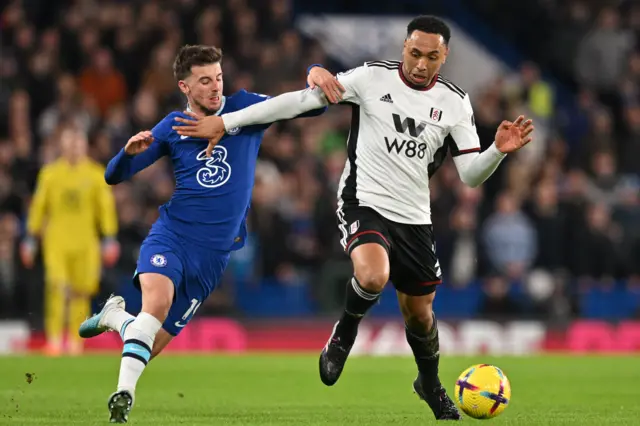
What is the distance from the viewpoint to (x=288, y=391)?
1068cm

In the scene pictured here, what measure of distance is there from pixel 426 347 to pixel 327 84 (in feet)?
5.78

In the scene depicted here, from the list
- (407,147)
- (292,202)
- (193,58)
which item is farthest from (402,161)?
(292,202)

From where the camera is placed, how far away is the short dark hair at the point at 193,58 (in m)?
8.12

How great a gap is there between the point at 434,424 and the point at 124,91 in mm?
11405

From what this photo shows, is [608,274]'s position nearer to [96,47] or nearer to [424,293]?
[96,47]

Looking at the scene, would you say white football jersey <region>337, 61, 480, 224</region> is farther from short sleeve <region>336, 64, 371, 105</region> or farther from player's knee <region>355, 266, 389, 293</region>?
player's knee <region>355, 266, 389, 293</region>

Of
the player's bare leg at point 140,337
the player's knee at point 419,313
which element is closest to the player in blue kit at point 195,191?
the player's bare leg at point 140,337

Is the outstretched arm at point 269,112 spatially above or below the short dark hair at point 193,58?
below

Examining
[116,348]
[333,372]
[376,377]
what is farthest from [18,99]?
[333,372]

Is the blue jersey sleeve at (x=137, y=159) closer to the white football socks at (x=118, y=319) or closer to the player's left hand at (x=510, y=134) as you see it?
the white football socks at (x=118, y=319)

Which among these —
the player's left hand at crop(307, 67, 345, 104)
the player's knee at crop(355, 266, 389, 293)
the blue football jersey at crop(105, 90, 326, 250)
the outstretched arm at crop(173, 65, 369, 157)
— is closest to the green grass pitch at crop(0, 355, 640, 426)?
the player's knee at crop(355, 266, 389, 293)

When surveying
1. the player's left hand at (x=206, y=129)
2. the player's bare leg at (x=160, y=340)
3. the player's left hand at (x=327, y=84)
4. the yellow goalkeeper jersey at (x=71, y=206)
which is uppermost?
the player's left hand at (x=327, y=84)

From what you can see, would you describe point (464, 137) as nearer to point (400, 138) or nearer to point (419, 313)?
point (400, 138)

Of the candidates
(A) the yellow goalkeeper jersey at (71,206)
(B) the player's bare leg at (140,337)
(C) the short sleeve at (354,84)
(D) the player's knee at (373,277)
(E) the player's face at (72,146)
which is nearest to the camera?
(B) the player's bare leg at (140,337)
